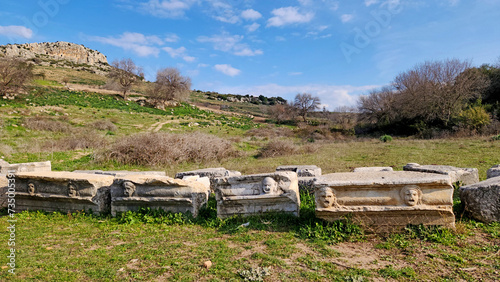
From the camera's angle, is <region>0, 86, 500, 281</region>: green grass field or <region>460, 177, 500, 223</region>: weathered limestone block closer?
<region>0, 86, 500, 281</region>: green grass field

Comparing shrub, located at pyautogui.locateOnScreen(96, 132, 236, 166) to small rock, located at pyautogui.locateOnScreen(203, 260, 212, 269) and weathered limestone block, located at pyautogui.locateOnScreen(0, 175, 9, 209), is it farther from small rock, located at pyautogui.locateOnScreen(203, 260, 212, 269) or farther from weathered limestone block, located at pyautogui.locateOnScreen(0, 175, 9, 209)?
small rock, located at pyautogui.locateOnScreen(203, 260, 212, 269)

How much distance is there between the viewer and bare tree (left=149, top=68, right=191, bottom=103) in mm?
35972

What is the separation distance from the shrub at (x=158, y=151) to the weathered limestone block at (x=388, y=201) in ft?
28.7

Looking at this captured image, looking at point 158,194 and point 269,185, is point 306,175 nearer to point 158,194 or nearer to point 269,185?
point 269,185

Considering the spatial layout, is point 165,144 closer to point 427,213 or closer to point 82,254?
point 82,254

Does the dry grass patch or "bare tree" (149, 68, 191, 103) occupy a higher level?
"bare tree" (149, 68, 191, 103)

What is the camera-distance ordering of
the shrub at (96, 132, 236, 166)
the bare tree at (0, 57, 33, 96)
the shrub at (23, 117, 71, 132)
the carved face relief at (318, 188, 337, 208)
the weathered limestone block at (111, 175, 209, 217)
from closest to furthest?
the carved face relief at (318, 188, 337, 208) → the weathered limestone block at (111, 175, 209, 217) → the shrub at (96, 132, 236, 166) → the shrub at (23, 117, 71, 132) → the bare tree at (0, 57, 33, 96)

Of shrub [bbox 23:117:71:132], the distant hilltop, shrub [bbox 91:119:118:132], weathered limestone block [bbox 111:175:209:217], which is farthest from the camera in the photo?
the distant hilltop

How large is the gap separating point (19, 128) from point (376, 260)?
2064 cm

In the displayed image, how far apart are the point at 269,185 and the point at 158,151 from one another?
8316 millimetres

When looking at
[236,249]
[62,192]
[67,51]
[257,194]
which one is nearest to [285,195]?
[257,194]

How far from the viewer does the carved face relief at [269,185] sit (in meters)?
4.38

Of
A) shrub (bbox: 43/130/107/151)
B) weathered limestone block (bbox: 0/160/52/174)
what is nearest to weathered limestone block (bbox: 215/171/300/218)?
weathered limestone block (bbox: 0/160/52/174)

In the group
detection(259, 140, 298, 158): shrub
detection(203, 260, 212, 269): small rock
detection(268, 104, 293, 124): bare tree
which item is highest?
detection(268, 104, 293, 124): bare tree
